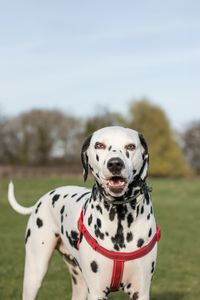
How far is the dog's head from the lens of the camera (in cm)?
441

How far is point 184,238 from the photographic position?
61.0 ft

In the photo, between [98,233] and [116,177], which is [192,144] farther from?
[116,177]

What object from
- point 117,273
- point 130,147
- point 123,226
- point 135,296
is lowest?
point 135,296

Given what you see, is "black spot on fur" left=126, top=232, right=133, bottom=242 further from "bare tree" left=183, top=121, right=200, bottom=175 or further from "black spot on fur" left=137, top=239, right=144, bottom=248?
"bare tree" left=183, top=121, right=200, bottom=175

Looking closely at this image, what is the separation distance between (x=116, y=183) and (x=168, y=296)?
4.94 metres

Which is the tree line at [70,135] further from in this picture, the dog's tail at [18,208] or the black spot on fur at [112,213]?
the black spot on fur at [112,213]

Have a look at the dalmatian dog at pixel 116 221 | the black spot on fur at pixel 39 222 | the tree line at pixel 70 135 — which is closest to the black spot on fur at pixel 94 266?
the dalmatian dog at pixel 116 221

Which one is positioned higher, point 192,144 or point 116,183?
point 192,144

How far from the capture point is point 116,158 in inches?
173

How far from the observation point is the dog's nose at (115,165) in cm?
435

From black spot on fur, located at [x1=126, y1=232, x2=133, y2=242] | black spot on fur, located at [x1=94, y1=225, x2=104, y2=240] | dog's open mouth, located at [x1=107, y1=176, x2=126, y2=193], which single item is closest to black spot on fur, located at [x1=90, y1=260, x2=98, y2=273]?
black spot on fur, located at [x1=94, y1=225, x2=104, y2=240]

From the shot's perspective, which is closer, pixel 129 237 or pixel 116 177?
pixel 116 177

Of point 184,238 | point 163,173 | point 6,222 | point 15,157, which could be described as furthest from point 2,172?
point 184,238

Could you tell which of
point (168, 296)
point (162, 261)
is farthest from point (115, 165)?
point (162, 261)
